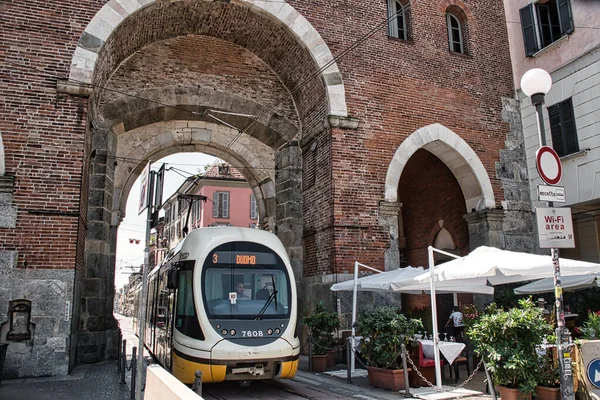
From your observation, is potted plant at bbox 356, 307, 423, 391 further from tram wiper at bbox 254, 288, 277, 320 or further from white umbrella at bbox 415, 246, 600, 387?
tram wiper at bbox 254, 288, 277, 320

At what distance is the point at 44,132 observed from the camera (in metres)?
9.63

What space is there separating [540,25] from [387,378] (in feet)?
35.1

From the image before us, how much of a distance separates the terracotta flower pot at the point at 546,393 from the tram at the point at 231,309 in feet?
11.0

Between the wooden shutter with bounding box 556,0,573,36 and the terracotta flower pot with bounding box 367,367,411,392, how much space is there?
966 cm

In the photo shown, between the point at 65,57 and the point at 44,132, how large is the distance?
61.9 inches

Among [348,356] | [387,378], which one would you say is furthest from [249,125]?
[387,378]

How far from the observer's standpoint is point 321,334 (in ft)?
33.8

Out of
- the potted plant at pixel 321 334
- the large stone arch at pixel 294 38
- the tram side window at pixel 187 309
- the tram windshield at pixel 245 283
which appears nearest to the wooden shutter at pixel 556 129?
the large stone arch at pixel 294 38

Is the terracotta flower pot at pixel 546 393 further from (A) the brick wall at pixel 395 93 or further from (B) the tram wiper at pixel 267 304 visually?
(A) the brick wall at pixel 395 93

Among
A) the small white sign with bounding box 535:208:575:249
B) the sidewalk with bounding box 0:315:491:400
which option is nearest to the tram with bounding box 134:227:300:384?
the sidewalk with bounding box 0:315:491:400

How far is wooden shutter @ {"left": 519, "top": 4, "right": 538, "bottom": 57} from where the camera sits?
13.9 m

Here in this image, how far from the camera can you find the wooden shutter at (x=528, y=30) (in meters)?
13.9

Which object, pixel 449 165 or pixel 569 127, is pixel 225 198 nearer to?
pixel 449 165

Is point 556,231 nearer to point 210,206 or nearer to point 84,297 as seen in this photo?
point 84,297
